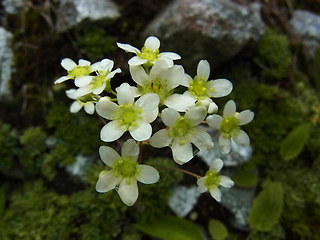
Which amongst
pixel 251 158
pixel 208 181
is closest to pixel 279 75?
pixel 251 158

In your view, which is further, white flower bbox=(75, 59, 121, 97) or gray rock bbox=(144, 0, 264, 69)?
gray rock bbox=(144, 0, 264, 69)

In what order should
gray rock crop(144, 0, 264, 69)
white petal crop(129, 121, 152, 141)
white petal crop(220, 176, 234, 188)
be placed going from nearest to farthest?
white petal crop(129, 121, 152, 141) < white petal crop(220, 176, 234, 188) < gray rock crop(144, 0, 264, 69)

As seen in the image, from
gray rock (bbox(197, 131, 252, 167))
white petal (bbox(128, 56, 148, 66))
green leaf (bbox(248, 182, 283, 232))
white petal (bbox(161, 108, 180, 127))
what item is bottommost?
green leaf (bbox(248, 182, 283, 232))

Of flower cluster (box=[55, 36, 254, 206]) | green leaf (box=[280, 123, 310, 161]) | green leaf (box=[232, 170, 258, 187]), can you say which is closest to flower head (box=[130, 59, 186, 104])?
flower cluster (box=[55, 36, 254, 206])

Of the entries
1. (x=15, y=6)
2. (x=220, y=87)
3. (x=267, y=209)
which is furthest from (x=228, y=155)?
(x=15, y=6)

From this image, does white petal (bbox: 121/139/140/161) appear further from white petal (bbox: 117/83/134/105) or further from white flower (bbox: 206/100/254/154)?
white flower (bbox: 206/100/254/154)

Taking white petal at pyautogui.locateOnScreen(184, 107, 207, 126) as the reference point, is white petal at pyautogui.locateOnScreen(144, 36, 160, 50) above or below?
above

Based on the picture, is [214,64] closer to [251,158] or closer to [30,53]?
[251,158]

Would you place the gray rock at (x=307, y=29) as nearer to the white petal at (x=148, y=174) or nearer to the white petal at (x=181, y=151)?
the white petal at (x=181, y=151)

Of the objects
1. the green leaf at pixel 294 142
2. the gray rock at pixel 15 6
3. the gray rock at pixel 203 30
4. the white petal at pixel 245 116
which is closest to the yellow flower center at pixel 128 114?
the white petal at pixel 245 116
